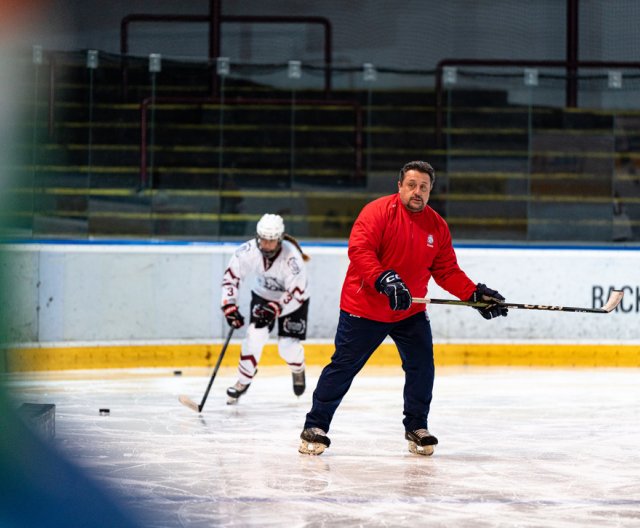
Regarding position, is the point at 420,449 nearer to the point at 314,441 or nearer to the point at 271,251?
the point at 314,441

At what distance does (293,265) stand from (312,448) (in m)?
1.86

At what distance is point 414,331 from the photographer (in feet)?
16.2

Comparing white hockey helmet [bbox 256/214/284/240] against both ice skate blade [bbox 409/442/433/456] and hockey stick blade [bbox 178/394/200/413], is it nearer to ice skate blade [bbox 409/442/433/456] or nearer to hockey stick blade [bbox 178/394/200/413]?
hockey stick blade [bbox 178/394/200/413]

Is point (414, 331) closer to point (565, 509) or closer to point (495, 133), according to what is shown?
point (565, 509)

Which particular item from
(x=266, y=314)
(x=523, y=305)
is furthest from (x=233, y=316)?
(x=523, y=305)

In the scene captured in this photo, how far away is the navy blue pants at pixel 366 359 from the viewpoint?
4859 mm

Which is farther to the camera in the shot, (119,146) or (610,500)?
(119,146)

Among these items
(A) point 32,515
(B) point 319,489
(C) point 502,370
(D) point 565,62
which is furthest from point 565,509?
(D) point 565,62

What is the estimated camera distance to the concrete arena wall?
8.35 meters

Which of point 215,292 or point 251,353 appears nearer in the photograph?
point 251,353

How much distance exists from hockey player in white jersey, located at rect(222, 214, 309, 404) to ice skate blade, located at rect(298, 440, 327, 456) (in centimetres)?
159

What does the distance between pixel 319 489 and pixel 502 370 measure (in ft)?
14.6

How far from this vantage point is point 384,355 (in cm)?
879

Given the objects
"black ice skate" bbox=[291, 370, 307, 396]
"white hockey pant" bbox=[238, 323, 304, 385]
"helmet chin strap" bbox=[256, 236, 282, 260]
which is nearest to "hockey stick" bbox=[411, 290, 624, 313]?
"helmet chin strap" bbox=[256, 236, 282, 260]
